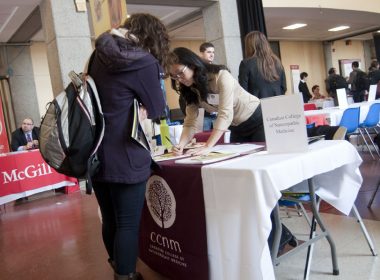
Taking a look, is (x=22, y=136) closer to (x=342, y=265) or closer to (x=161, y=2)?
(x=161, y=2)

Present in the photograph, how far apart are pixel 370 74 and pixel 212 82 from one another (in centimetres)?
717

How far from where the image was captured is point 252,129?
6.84 feet

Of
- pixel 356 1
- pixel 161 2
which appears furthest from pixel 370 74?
pixel 161 2

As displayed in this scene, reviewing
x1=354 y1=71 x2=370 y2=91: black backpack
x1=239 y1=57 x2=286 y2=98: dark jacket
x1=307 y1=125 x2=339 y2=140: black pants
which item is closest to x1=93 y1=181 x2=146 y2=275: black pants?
x1=307 y1=125 x2=339 y2=140: black pants

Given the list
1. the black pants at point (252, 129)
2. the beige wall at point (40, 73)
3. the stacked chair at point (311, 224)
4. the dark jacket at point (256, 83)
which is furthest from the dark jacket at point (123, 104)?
the beige wall at point (40, 73)

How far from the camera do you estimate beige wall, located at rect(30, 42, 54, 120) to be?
864 centimetres

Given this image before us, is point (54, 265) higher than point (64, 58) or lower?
lower

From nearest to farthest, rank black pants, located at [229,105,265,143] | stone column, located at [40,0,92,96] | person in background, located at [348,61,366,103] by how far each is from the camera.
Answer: black pants, located at [229,105,265,143]
stone column, located at [40,0,92,96]
person in background, located at [348,61,366,103]

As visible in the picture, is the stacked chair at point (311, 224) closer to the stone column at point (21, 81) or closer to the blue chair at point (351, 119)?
the blue chair at point (351, 119)

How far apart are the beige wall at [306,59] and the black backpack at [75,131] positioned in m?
12.0

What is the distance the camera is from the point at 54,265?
2.43 meters

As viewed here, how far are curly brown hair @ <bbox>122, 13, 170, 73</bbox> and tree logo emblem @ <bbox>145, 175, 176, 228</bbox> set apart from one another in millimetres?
560

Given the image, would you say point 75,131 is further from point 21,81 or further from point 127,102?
point 21,81

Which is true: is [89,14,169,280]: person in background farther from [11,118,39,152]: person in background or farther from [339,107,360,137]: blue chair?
[11,118,39,152]: person in background
